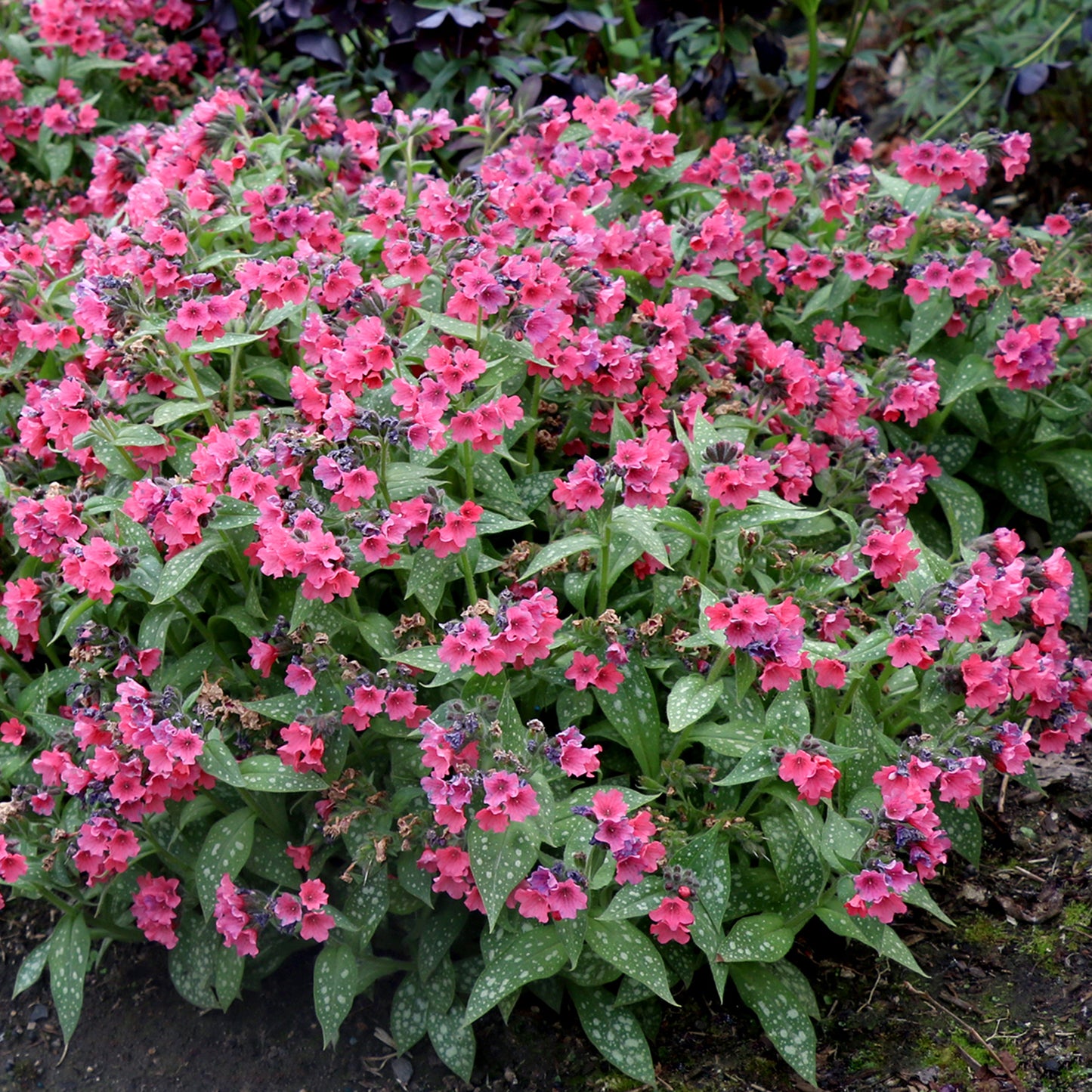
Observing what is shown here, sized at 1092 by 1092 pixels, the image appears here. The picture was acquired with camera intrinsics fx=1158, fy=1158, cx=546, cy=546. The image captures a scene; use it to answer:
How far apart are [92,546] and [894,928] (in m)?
1.83

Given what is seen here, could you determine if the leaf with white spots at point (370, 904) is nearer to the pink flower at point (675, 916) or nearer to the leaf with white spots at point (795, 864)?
the pink flower at point (675, 916)

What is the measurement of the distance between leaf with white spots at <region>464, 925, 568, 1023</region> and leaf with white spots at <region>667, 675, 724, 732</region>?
471 millimetres

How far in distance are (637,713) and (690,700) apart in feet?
0.64

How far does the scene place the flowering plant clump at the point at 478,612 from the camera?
6.84 ft

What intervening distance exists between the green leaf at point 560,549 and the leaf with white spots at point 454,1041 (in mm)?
911

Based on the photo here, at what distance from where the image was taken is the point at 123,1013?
2570 millimetres

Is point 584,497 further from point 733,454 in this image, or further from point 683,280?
point 683,280

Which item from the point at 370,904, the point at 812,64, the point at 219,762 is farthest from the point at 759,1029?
the point at 812,64

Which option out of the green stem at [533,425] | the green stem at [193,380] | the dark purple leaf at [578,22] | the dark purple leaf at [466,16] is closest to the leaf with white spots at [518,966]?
the green stem at [533,425]

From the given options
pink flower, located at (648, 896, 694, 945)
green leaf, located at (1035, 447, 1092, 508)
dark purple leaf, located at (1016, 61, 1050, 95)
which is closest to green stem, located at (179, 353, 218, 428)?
pink flower, located at (648, 896, 694, 945)

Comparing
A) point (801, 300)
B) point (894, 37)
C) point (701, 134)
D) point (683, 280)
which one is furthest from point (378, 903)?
point (894, 37)

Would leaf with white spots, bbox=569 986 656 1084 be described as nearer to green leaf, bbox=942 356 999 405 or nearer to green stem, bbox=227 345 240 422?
green stem, bbox=227 345 240 422

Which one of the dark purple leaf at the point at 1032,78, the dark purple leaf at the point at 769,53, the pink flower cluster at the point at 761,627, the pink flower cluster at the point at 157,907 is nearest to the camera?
the pink flower cluster at the point at 761,627

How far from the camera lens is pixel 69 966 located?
7.78 feet
